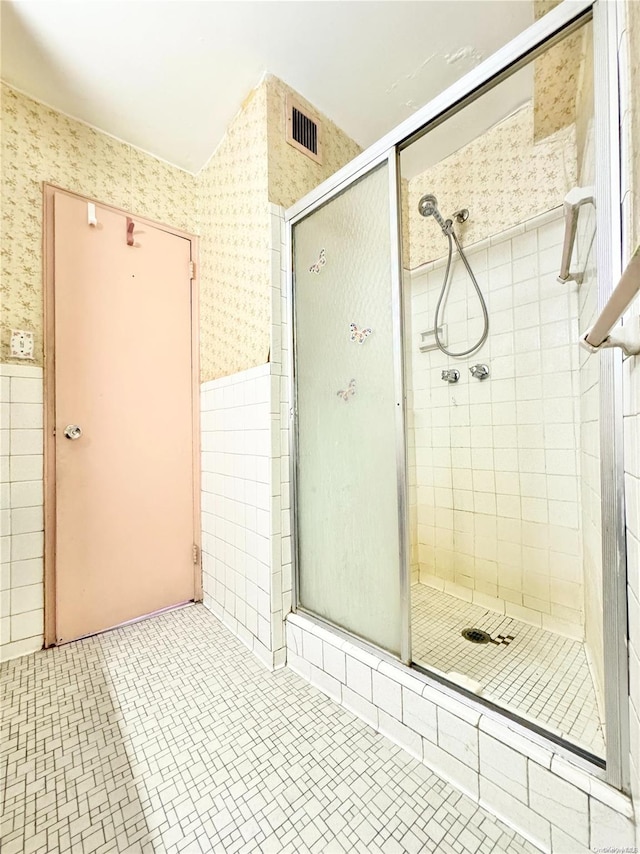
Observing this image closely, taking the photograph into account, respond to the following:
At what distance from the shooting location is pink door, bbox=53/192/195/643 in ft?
5.08

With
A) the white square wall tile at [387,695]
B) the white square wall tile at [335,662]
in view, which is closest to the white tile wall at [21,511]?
the white square wall tile at [335,662]

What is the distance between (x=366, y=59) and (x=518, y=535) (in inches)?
83.8

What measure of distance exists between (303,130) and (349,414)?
51.3 inches

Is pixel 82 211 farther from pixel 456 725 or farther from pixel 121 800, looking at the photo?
pixel 456 725

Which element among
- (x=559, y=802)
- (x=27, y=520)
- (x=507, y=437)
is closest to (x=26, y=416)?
(x=27, y=520)

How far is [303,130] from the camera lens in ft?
5.01

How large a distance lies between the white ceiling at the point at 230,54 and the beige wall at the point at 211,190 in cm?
10

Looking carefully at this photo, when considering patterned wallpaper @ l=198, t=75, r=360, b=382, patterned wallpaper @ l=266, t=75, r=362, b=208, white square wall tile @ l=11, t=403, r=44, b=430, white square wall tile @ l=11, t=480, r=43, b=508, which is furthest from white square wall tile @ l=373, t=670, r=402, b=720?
patterned wallpaper @ l=266, t=75, r=362, b=208

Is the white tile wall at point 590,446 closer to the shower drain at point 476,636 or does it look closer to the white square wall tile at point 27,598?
the shower drain at point 476,636

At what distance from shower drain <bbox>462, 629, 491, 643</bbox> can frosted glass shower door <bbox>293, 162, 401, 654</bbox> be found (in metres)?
0.60

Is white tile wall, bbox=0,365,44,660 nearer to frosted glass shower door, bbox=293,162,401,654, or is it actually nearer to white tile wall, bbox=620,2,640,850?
frosted glass shower door, bbox=293,162,401,654

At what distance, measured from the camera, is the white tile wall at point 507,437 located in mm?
1500

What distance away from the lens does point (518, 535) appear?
1646mm

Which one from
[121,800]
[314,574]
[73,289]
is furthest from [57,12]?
[121,800]
